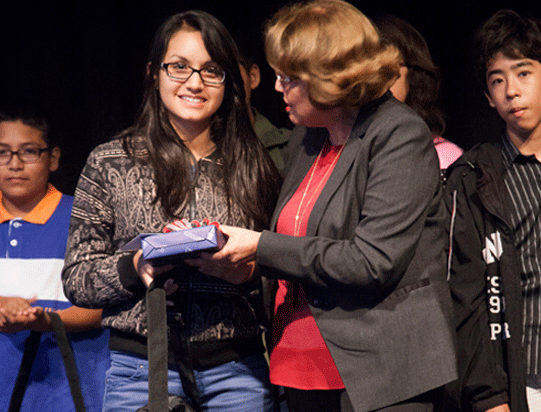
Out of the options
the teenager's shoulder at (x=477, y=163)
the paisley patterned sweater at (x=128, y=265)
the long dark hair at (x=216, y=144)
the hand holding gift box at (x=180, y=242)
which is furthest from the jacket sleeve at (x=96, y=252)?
the teenager's shoulder at (x=477, y=163)

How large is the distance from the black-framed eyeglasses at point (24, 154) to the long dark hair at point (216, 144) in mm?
777

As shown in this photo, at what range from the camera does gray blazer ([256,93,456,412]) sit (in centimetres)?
145

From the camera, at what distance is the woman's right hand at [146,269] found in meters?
Answer: 1.63

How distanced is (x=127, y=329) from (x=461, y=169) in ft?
3.99

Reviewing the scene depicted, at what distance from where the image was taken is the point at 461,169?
2.13m

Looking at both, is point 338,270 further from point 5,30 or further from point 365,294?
point 5,30

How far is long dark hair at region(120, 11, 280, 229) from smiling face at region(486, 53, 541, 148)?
32.6 inches

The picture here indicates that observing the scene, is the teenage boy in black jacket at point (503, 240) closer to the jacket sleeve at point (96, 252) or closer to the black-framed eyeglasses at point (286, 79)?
the black-framed eyeglasses at point (286, 79)

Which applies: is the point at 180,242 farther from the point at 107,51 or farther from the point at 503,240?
the point at 107,51

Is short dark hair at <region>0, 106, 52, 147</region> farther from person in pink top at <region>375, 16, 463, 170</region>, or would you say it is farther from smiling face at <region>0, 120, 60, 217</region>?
person in pink top at <region>375, 16, 463, 170</region>

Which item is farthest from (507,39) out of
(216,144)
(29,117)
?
(29,117)

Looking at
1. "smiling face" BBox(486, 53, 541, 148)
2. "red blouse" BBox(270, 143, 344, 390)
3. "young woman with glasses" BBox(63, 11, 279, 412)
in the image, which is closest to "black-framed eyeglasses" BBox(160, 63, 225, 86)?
"young woman with glasses" BBox(63, 11, 279, 412)

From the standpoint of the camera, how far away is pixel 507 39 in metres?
2.14

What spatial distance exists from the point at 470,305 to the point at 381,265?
2.36 ft
